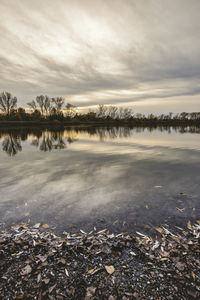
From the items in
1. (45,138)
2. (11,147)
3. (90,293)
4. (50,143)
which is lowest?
(90,293)

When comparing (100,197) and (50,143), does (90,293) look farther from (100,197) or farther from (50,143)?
(50,143)

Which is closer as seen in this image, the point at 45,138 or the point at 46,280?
the point at 46,280

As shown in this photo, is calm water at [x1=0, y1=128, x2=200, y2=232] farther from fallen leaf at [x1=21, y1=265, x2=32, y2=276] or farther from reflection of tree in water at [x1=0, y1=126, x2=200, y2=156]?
reflection of tree in water at [x1=0, y1=126, x2=200, y2=156]

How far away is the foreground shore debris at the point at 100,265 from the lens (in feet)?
9.12

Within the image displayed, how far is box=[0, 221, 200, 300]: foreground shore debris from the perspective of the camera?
9.12ft

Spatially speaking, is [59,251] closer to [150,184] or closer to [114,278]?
[114,278]

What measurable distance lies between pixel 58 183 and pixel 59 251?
4665 millimetres

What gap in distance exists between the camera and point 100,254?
3662 mm

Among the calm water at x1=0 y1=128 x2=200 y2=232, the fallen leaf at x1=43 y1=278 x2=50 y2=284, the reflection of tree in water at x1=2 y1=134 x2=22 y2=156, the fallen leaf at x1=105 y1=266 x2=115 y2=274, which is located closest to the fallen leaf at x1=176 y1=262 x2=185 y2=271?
the calm water at x1=0 y1=128 x2=200 y2=232

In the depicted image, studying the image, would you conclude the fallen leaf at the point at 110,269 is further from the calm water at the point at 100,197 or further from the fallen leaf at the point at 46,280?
the calm water at the point at 100,197

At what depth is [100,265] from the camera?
131 inches

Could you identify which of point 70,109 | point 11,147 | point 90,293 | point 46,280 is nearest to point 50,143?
point 11,147

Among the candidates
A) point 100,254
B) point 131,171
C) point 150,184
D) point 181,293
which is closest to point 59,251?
point 100,254

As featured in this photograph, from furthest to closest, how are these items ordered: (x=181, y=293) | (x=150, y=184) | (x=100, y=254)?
1. (x=150, y=184)
2. (x=100, y=254)
3. (x=181, y=293)
